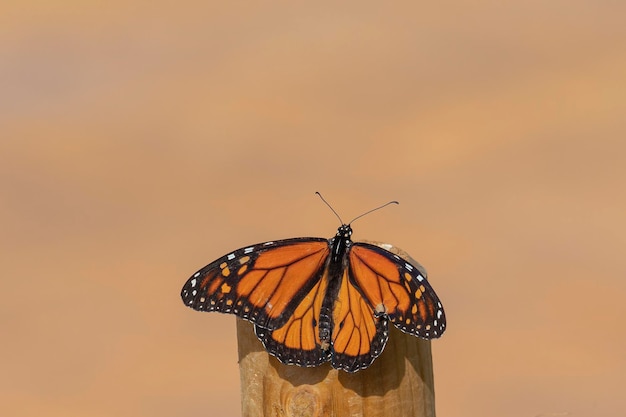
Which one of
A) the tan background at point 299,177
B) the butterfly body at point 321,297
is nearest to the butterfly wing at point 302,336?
the butterfly body at point 321,297

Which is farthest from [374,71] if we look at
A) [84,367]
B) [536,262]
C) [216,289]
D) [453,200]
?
[216,289]

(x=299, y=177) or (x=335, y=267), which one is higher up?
(x=299, y=177)

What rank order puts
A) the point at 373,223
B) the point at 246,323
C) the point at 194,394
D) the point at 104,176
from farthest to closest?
1. the point at 104,176
2. the point at 373,223
3. the point at 194,394
4. the point at 246,323

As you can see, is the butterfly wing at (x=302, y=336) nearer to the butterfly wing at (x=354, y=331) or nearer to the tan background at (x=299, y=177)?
the butterfly wing at (x=354, y=331)

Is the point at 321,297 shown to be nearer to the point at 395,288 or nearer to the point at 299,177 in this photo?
the point at 395,288

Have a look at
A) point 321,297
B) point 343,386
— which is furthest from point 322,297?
point 343,386

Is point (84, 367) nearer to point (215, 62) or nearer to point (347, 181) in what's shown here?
point (347, 181)

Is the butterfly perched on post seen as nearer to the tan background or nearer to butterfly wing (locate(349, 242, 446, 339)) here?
butterfly wing (locate(349, 242, 446, 339))
